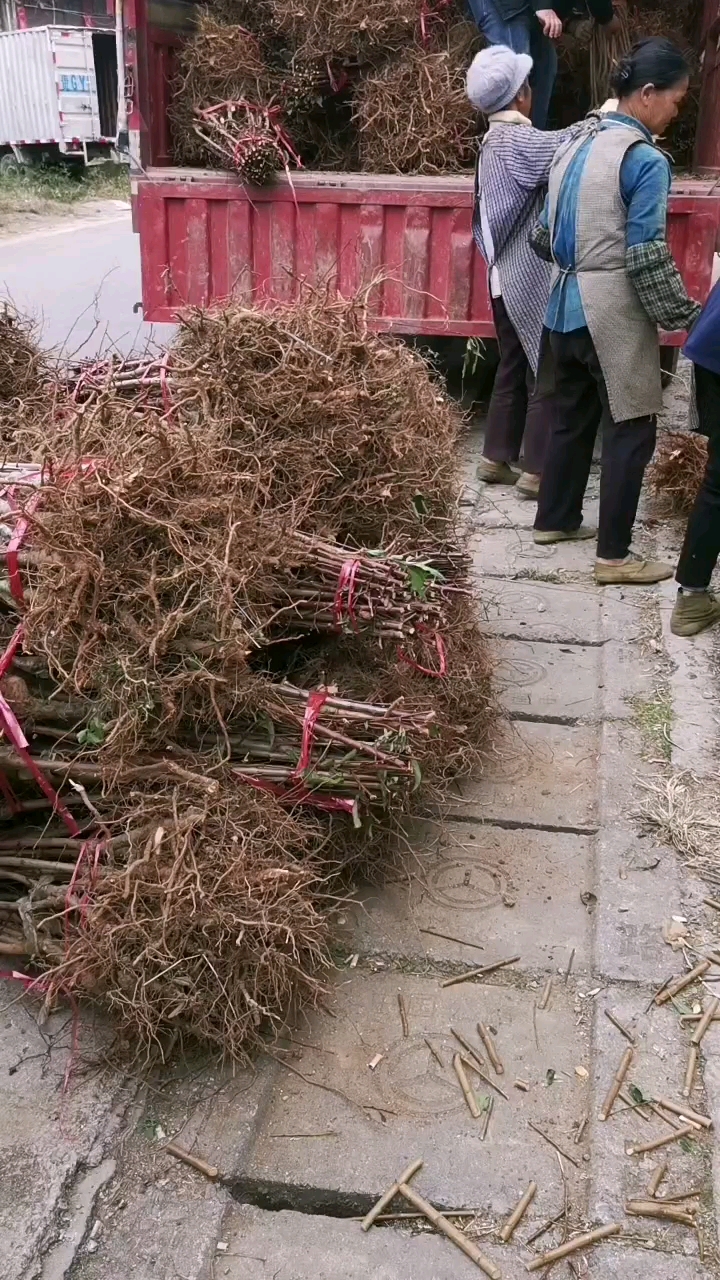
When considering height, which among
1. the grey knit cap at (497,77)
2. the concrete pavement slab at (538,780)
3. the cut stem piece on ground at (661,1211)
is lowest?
the concrete pavement slab at (538,780)

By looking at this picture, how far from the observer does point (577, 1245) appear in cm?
194

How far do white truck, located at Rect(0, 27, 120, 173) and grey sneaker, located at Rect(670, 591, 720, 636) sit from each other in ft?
74.3

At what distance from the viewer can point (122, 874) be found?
224 cm

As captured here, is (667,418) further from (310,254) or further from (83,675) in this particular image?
(83,675)

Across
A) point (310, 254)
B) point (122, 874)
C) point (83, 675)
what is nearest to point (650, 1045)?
point (122, 874)

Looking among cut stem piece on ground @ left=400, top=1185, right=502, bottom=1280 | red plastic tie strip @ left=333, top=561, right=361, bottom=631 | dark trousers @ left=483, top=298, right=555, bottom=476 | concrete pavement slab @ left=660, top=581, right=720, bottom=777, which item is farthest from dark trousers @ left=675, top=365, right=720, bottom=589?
cut stem piece on ground @ left=400, top=1185, right=502, bottom=1280

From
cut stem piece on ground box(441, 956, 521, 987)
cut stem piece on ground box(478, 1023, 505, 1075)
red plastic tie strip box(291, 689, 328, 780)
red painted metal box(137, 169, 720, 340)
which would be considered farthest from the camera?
red painted metal box(137, 169, 720, 340)

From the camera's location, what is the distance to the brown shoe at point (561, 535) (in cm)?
507

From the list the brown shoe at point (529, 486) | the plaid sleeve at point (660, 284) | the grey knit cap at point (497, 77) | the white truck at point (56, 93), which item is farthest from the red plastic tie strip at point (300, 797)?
the white truck at point (56, 93)

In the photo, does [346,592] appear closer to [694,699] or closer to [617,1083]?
[617,1083]

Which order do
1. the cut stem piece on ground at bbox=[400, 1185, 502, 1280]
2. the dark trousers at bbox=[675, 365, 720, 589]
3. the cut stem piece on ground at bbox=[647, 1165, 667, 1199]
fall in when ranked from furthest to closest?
the dark trousers at bbox=[675, 365, 720, 589] → the cut stem piece on ground at bbox=[647, 1165, 667, 1199] → the cut stem piece on ground at bbox=[400, 1185, 502, 1280]

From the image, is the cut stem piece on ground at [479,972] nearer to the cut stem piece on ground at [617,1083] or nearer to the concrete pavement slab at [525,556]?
the cut stem piece on ground at [617,1083]

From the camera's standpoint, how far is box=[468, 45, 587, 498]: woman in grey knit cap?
16.2 ft

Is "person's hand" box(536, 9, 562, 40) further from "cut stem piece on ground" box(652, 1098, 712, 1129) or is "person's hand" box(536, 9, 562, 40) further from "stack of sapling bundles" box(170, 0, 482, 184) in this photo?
"cut stem piece on ground" box(652, 1098, 712, 1129)
